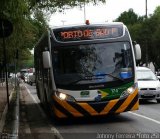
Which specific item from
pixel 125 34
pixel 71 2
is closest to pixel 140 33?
pixel 71 2

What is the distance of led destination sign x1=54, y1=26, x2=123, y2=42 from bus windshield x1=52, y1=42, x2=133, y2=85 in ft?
0.84

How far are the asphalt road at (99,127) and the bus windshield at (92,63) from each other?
1.33 m

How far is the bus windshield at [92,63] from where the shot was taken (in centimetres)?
1512

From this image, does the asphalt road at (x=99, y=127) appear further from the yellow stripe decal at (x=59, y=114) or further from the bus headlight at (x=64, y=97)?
the bus headlight at (x=64, y=97)

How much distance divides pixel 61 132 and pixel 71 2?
41.8ft

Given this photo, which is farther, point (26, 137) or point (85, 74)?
point (85, 74)

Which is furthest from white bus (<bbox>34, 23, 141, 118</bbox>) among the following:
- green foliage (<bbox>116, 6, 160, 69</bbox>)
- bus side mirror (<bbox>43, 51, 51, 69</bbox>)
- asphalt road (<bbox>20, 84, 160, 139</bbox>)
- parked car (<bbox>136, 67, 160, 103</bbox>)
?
green foliage (<bbox>116, 6, 160, 69</bbox>)

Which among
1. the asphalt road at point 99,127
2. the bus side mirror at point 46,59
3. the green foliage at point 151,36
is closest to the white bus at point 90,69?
the bus side mirror at point 46,59

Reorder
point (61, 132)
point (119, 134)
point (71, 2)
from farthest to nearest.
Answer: point (71, 2), point (61, 132), point (119, 134)

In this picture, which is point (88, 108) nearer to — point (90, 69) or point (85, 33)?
point (90, 69)

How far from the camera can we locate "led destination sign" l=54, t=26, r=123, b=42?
15.5 metres

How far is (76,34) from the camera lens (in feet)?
51.0

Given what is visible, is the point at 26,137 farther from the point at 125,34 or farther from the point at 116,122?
the point at 125,34

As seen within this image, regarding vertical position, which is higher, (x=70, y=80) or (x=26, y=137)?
(x=70, y=80)
